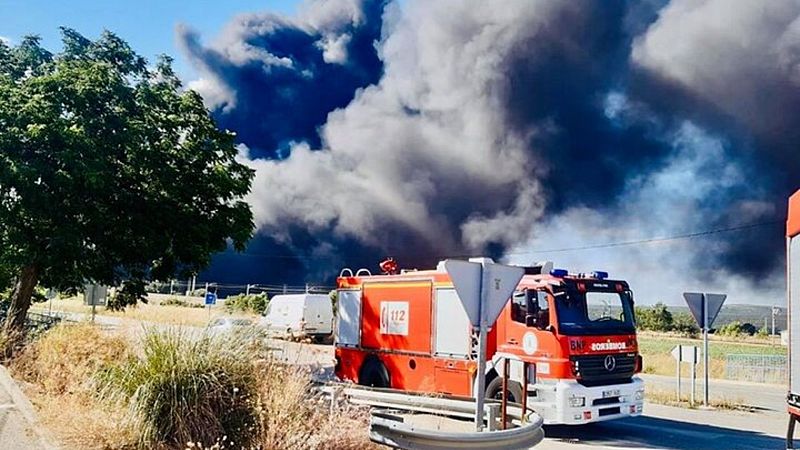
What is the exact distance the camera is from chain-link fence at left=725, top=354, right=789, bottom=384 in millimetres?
28641

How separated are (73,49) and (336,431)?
1584 centimetres

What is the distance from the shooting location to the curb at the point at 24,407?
7503 millimetres

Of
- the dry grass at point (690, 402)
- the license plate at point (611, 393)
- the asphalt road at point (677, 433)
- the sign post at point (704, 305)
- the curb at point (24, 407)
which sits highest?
the sign post at point (704, 305)

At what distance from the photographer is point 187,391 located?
7.38 metres

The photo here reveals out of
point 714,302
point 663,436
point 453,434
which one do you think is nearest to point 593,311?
point 663,436

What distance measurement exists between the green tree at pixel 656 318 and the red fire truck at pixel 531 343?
194ft

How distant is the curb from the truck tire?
6.40 meters

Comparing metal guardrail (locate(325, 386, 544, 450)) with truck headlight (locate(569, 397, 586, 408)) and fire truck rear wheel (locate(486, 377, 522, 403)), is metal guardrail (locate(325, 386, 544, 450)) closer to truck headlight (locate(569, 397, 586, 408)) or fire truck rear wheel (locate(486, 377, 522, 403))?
truck headlight (locate(569, 397, 586, 408))

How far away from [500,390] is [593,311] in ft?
6.81

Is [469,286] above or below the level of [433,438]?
above

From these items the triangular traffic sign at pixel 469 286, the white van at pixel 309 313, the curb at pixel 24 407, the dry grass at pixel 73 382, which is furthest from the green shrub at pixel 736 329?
the curb at pixel 24 407

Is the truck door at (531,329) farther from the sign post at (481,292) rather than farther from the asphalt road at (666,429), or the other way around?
the sign post at (481,292)

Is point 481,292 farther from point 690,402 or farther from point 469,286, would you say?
point 690,402

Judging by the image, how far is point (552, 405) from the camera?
432 inches
